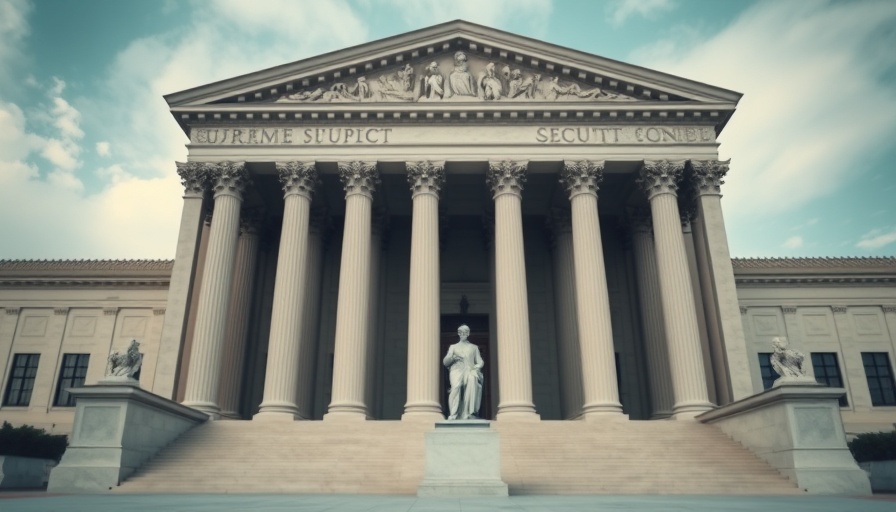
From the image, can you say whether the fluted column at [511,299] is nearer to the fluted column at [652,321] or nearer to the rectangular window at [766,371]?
the fluted column at [652,321]

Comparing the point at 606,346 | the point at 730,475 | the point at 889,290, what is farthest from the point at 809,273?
the point at 730,475

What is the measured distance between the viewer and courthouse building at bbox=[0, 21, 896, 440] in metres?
24.6

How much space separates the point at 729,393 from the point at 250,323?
22007mm

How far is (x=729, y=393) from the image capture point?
79.5 ft

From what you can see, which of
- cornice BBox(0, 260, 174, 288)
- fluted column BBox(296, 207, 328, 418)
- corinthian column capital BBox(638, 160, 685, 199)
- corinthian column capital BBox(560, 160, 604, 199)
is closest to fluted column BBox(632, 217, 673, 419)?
corinthian column capital BBox(638, 160, 685, 199)

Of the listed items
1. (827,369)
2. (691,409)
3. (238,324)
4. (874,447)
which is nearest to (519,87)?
(691,409)

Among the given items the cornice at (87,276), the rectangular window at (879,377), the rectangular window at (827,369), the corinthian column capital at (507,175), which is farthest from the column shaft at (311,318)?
the rectangular window at (879,377)

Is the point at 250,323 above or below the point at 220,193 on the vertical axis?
below

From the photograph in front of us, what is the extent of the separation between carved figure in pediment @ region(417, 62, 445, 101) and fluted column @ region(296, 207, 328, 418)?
7.70m

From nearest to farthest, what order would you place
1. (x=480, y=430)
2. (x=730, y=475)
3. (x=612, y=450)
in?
(x=480, y=430) < (x=730, y=475) < (x=612, y=450)

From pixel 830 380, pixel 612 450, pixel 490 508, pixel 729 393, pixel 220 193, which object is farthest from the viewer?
pixel 830 380

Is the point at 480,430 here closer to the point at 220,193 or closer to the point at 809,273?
the point at 220,193

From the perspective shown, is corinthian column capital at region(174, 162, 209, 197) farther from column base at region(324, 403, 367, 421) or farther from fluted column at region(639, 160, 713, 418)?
fluted column at region(639, 160, 713, 418)

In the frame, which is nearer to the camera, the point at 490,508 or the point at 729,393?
the point at 490,508
